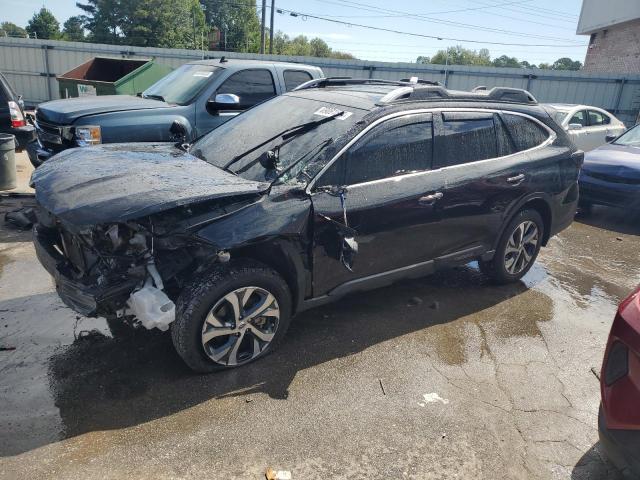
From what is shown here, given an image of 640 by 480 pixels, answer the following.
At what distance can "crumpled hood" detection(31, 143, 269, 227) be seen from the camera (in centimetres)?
284

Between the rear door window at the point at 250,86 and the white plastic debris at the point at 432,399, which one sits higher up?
the rear door window at the point at 250,86

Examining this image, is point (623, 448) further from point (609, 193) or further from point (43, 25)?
point (43, 25)

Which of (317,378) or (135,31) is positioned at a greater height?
(135,31)

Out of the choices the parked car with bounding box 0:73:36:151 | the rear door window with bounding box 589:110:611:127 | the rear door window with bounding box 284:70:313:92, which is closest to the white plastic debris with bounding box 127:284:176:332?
the rear door window with bounding box 284:70:313:92

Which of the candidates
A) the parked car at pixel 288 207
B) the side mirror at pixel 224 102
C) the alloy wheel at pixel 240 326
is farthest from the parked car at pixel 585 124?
the alloy wheel at pixel 240 326

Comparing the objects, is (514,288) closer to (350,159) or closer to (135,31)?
(350,159)

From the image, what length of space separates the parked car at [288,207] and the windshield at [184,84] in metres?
2.65

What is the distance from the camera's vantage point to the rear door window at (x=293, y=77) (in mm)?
7406

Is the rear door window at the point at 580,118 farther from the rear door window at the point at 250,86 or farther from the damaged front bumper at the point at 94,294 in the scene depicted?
the damaged front bumper at the point at 94,294

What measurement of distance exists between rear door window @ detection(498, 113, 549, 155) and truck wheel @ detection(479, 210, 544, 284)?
2.09 ft

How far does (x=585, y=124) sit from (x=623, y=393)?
9802mm

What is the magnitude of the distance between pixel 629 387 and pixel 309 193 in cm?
208

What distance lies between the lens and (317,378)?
335 cm

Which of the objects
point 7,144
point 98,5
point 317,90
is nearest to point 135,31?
point 98,5
